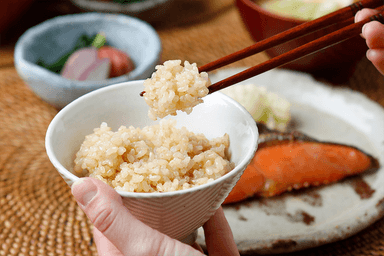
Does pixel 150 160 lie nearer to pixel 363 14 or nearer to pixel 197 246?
pixel 197 246

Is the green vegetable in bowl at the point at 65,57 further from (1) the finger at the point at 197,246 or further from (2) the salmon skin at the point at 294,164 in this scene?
(1) the finger at the point at 197,246

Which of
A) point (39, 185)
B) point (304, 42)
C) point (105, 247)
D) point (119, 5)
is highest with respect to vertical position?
point (304, 42)

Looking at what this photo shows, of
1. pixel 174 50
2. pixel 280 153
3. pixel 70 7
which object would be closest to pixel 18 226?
pixel 280 153

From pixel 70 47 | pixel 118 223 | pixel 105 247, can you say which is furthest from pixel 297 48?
pixel 70 47

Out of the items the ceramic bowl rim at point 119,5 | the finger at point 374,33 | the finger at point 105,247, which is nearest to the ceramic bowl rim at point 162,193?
the finger at point 105,247

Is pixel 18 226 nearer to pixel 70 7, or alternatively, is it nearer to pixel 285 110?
pixel 285 110

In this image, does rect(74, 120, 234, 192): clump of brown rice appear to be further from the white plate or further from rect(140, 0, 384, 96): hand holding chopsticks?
the white plate
